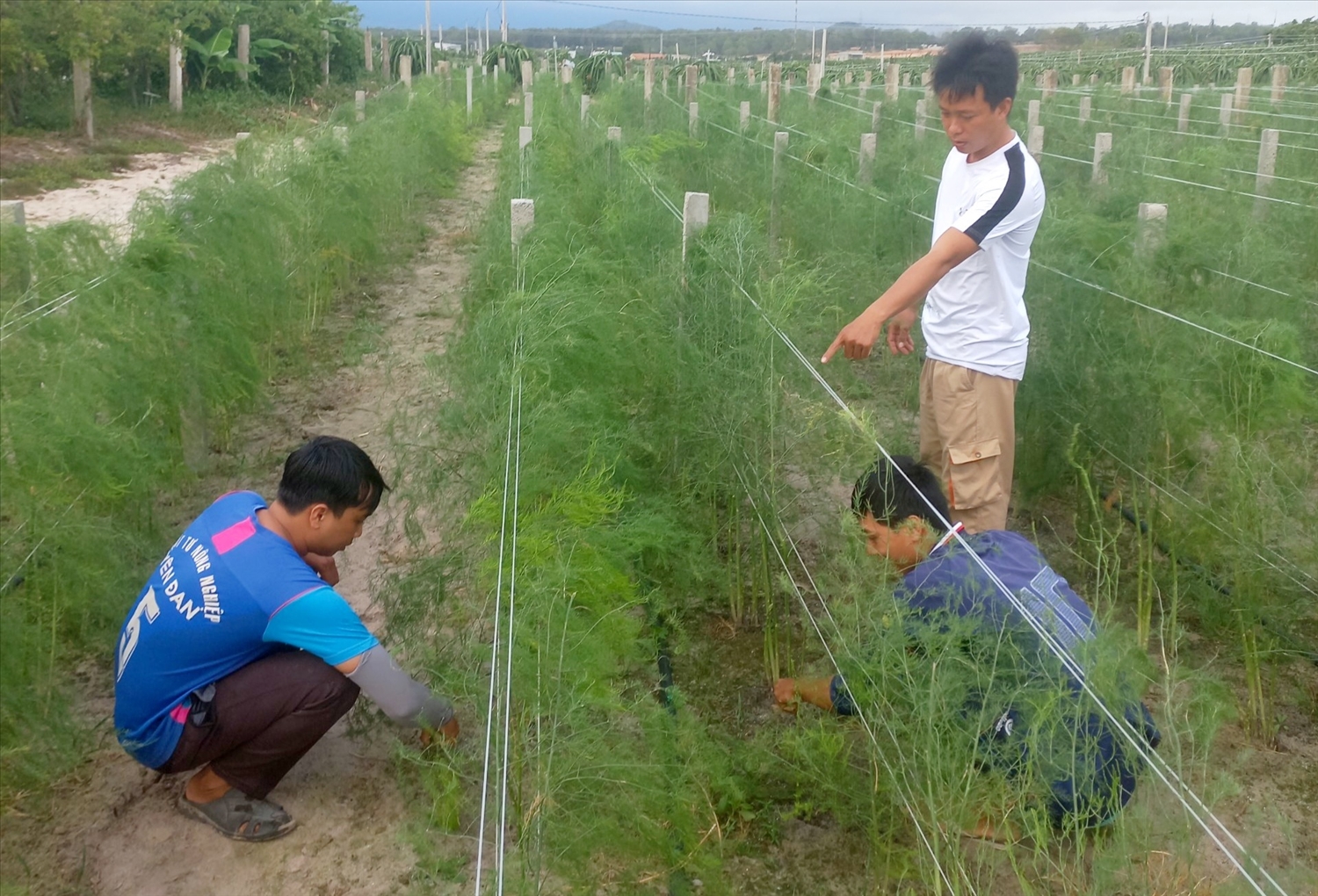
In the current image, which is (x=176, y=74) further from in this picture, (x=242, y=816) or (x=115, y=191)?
(x=242, y=816)

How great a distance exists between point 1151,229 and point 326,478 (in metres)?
3.52

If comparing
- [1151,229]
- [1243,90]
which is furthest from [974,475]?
[1243,90]

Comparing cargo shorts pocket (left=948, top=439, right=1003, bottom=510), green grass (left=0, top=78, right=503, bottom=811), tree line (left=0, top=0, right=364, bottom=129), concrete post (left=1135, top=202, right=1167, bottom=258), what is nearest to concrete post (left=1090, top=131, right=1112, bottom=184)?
concrete post (left=1135, top=202, right=1167, bottom=258)

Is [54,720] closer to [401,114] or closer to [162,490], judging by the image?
[162,490]

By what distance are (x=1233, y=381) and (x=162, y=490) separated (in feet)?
13.0

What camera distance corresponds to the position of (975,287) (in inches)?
127

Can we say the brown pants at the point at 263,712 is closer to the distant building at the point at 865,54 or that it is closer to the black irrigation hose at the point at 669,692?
the black irrigation hose at the point at 669,692

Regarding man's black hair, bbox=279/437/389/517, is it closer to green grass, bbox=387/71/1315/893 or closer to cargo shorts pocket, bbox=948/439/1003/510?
green grass, bbox=387/71/1315/893

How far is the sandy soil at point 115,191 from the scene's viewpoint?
41.8 ft

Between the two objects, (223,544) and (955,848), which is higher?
(223,544)

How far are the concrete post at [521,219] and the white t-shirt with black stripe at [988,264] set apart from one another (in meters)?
2.50

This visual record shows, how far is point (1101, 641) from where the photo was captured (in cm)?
217

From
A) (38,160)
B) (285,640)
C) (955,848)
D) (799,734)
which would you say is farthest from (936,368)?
(38,160)

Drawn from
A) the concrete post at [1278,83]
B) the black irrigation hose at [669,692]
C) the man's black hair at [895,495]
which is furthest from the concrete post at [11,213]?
the concrete post at [1278,83]
